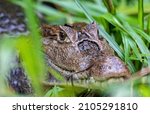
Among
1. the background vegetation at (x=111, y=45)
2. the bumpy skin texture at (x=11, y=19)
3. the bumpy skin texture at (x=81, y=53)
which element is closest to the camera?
the background vegetation at (x=111, y=45)

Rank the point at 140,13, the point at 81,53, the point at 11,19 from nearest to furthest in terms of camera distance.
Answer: the point at 81,53 → the point at 140,13 → the point at 11,19

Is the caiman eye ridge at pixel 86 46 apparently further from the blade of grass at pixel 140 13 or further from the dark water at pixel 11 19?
the dark water at pixel 11 19

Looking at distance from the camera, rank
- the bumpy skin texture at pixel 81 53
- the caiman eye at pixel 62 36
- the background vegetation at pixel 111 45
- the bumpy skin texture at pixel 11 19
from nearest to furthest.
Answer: the background vegetation at pixel 111 45 < the bumpy skin texture at pixel 81 53 < the caiman eye at pixel 62 36 < the bumpy skin texture at pixel 11 19

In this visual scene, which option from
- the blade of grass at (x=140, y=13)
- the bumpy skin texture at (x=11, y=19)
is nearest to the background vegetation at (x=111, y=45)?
the blade of grass at (x=140, y=13)

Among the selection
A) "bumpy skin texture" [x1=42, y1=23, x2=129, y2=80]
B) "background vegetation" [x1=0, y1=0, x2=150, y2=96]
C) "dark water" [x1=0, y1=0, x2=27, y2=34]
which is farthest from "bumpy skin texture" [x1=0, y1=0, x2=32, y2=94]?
"bumpy skin texture" [x1=42, y1=23, x2=129, y2=80]

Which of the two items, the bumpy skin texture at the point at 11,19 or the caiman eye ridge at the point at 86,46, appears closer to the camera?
the caiman eye ridge at the point at 86,46

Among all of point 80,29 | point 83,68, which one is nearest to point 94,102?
point 83,68

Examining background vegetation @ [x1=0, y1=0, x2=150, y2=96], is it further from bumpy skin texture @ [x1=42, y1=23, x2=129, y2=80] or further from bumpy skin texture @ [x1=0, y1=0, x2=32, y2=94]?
bumpy skin texture @ [x1=0, y1=0, x2=32, y2=94]

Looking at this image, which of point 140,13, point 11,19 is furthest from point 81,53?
point 11,19

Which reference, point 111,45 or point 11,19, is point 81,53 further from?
point 11,19
